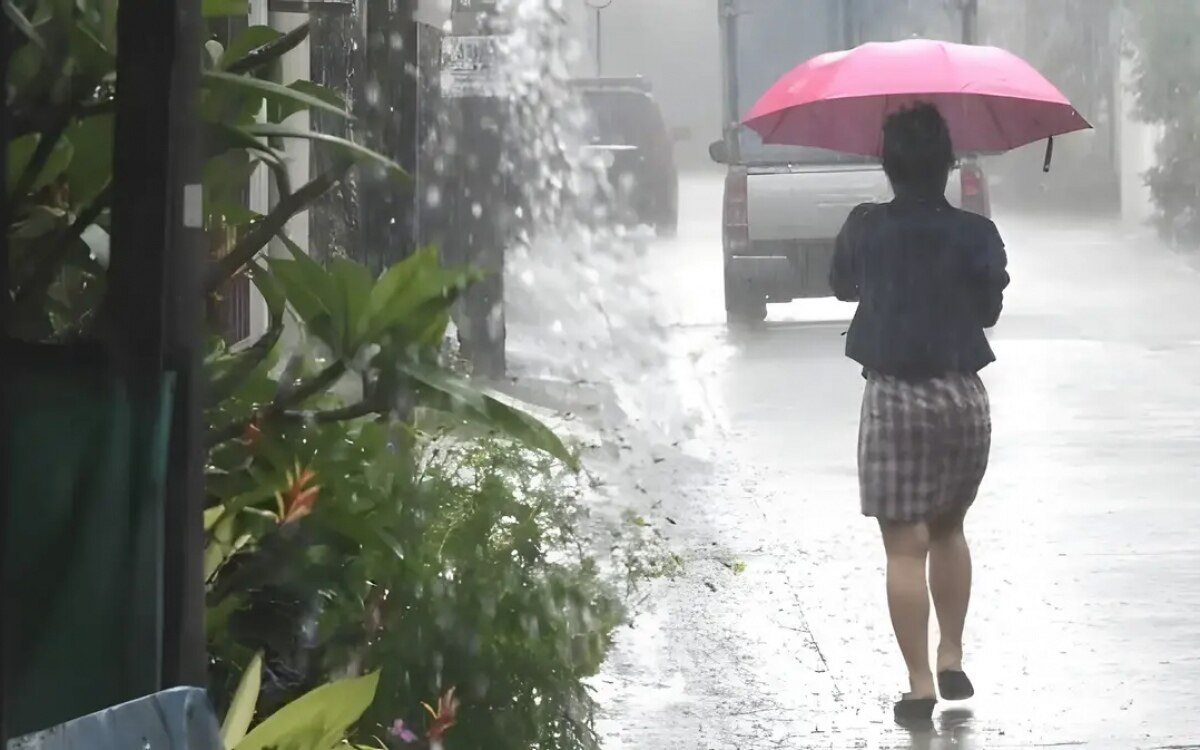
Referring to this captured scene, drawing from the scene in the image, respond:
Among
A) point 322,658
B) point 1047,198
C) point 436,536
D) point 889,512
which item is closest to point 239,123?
point 322,658

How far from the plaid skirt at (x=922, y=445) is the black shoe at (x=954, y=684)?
49 centimetres

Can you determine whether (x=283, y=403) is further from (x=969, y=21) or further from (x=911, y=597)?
(x=969, y=21)

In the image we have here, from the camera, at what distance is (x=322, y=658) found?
287 cm

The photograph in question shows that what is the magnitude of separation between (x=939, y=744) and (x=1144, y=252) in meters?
20.1

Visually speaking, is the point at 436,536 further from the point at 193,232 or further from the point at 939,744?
the point at 939,744

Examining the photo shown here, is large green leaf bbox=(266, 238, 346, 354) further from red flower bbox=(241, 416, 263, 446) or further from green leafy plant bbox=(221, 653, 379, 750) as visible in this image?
green leafy plant bbox=(221, 653, 379, 750)

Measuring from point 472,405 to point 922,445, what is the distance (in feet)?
9.15

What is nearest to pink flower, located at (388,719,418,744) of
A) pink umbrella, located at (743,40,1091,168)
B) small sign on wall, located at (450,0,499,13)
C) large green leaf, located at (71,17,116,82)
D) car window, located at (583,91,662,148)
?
large green leaf, located at (71,17,116,82)

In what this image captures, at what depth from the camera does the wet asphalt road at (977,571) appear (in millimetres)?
5379

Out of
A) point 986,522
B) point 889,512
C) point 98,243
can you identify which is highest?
point 98,243

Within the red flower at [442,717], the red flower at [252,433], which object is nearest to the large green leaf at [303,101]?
the red flower at [252,433]

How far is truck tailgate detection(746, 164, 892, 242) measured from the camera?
14922 millimetres

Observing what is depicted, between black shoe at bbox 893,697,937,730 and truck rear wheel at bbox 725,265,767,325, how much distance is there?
10.5m

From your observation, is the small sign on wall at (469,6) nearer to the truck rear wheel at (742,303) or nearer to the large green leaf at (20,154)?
the truck rear wheel at (742,303)
